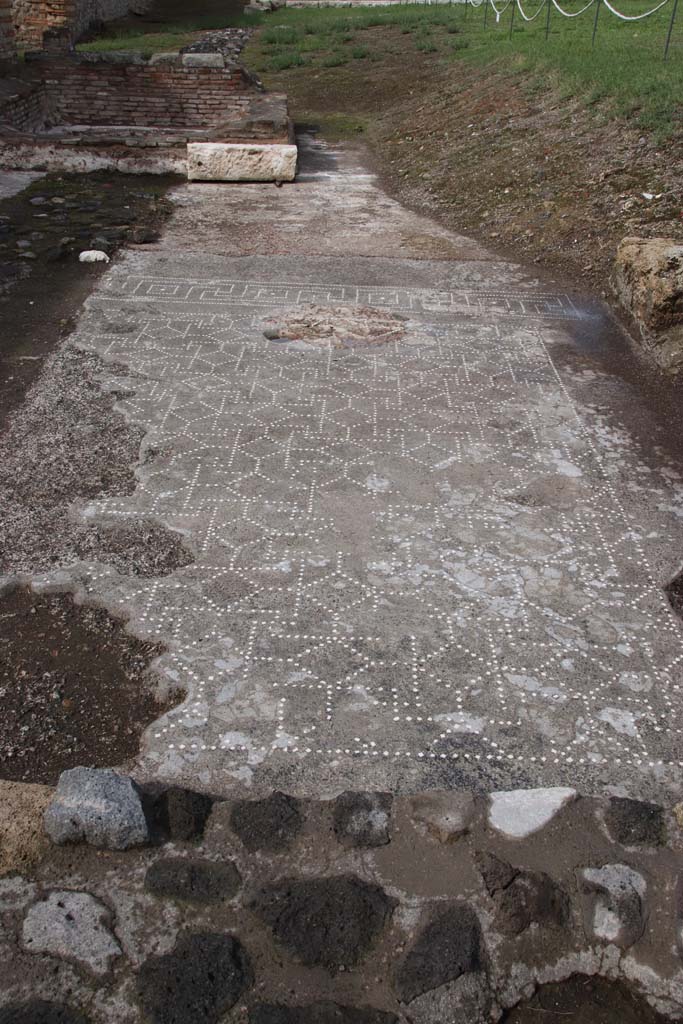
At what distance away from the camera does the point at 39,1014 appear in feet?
6.12

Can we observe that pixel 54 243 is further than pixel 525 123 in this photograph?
No

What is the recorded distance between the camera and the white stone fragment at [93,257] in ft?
22.4

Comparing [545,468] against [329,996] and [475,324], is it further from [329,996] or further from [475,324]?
[329,996]

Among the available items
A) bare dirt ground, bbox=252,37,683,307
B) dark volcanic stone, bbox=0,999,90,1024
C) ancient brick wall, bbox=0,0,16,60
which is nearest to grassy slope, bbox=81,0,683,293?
bare dirt ground, bbox=252,37,683,307

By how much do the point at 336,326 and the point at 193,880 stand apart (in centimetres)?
426

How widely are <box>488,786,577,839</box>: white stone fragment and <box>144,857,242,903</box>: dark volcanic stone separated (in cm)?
72

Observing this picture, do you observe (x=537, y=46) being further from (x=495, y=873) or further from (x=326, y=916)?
(x=326, y=916)

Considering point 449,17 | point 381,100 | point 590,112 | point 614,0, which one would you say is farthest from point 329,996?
point 449,17

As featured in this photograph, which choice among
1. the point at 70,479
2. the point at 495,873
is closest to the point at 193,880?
the point at 495,873

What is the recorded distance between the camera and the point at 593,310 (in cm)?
641

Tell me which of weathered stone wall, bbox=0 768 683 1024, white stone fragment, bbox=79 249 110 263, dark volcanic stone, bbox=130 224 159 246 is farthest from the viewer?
dark volcanic stone, bbox=130 224 159 246

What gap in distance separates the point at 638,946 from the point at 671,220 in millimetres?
6428

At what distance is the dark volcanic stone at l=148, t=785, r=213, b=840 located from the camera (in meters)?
2.33

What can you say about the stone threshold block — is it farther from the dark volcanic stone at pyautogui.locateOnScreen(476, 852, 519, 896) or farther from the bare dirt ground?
the dark volcanic stone at pyautogui.locateOnScreen(476, 852, 519, 896)
